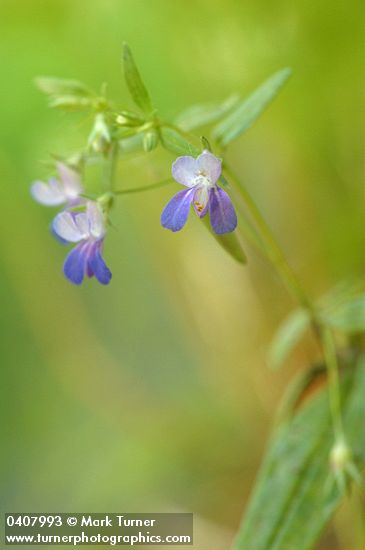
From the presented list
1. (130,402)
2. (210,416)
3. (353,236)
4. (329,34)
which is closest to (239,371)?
(210,416)

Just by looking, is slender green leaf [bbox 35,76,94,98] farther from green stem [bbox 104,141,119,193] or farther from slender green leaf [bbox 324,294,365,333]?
slender green leaf [bbox 324,294,365,333]

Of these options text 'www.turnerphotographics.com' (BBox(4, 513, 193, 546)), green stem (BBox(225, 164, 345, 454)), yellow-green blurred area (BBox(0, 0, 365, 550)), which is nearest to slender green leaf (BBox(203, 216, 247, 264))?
green stem (BBox(225, 164, 345, 454))

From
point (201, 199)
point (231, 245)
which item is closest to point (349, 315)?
point (231, 245)

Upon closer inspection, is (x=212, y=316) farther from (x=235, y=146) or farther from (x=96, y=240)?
(x=96, y=240)

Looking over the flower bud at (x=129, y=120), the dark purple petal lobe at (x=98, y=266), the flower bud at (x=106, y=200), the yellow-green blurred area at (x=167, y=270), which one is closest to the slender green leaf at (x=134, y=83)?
the flower bud at (x=129, y=120)

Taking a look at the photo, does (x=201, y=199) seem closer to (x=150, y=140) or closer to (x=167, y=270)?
(x=150, y=140)
